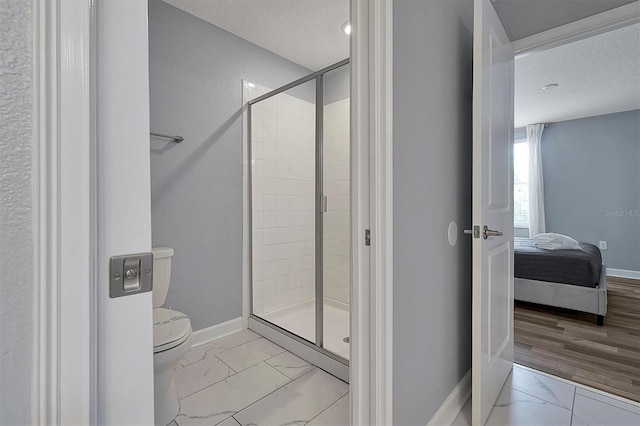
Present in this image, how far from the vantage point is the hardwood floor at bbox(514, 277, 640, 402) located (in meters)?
1.86

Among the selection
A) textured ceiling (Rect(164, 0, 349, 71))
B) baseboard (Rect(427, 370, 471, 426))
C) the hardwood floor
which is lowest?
the hardwood floor

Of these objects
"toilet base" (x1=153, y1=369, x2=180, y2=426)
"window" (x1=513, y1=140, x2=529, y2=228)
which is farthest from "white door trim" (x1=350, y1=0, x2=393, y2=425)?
"window" (x1=513, y1=140, x2=529, y2=228)

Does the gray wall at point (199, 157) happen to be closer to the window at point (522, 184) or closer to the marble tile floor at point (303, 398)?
the marble tile floor at point (303, 398)

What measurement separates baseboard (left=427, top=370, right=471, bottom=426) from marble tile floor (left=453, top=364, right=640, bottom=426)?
3 cm

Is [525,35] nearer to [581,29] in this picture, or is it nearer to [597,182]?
[581,29]

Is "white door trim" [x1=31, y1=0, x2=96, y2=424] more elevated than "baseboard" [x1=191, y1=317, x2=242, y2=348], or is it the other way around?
"white door trim" [x1=31, y1=0, x2=96, y2=424]

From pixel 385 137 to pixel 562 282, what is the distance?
9.67 ft

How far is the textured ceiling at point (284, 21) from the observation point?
2115 mm

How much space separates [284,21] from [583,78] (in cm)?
346

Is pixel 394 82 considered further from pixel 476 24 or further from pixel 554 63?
pixel 554 63

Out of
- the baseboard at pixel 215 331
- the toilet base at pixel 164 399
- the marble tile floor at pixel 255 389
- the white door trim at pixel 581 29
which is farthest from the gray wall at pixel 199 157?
the white door trim at pixel 581 29

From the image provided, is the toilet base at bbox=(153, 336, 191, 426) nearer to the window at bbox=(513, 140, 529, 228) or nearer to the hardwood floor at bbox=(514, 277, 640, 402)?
the hardwood floor at bbox=(514, 277, 640, 402)
